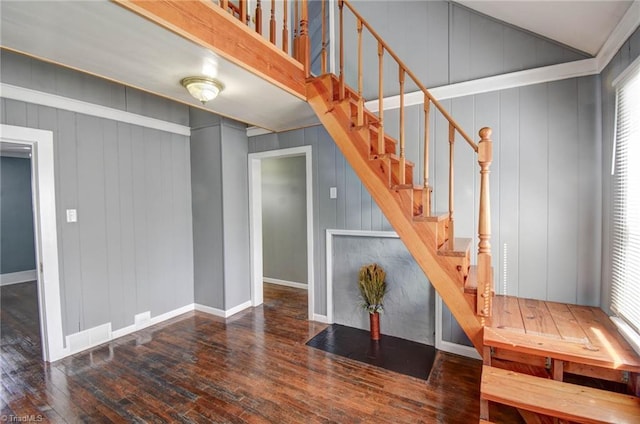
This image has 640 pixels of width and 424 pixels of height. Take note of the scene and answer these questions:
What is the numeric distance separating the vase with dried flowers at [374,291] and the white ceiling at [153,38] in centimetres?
184

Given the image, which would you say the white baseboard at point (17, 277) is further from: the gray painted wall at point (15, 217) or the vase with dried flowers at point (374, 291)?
the vase with dried flowers at point (374, 291)

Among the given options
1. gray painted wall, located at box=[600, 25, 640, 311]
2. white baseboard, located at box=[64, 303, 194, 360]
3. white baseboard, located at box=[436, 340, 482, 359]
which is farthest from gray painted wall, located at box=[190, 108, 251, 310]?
gray painted wall, located at box=[600, 25, 640, 311]

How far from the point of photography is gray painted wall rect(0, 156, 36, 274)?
5320 millimetres

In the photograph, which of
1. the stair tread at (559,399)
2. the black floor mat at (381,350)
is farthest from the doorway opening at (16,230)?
the stair tread at (559,399)

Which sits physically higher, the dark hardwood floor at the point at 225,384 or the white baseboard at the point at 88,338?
the white baseboard at the point at 88,338

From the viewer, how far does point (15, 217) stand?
17.8ft

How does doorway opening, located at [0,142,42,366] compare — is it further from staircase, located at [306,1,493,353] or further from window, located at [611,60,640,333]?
window, located at [611,60,640,333]

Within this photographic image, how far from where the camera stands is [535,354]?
65.6 inches

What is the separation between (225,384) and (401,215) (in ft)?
6.41

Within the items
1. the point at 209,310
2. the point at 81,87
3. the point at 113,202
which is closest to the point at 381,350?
the point at 209,310

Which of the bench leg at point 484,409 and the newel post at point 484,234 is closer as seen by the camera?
the bench leg at point 484,409

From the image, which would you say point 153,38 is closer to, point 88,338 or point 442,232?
point 442,232

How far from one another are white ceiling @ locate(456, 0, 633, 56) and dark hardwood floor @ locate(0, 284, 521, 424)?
2649mm

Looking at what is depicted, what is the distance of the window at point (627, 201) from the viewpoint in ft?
5.45
